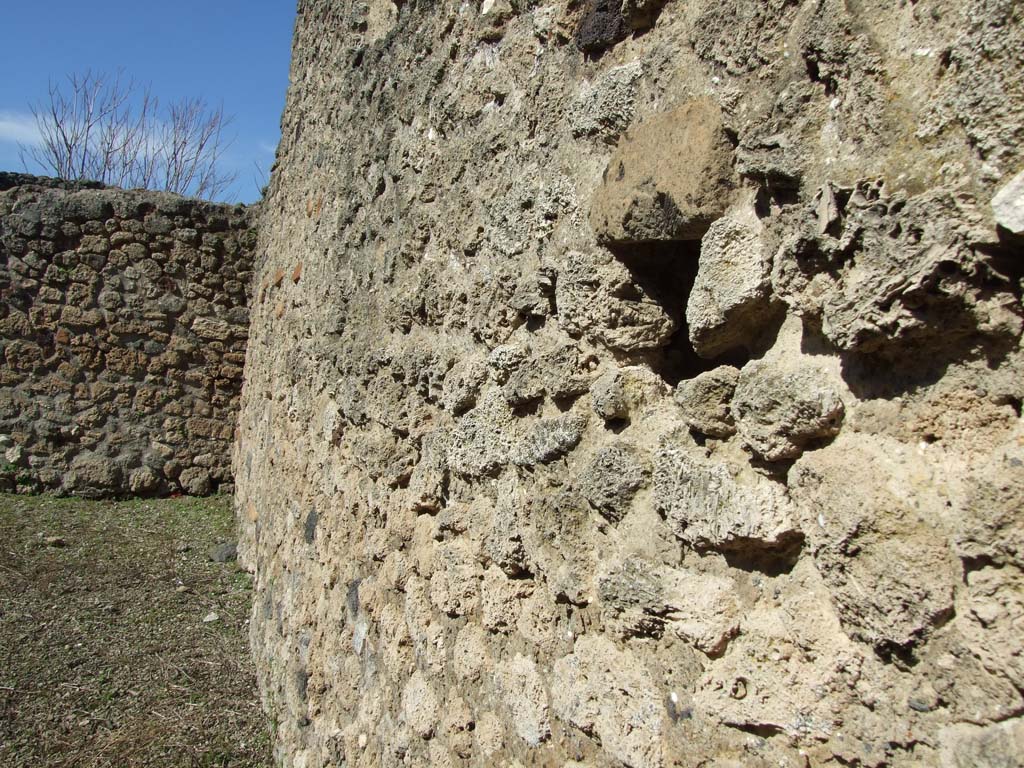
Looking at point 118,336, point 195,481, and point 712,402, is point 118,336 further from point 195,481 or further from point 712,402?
point 712,402

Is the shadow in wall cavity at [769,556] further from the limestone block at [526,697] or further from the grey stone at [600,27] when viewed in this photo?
the grey stone at [600,27]

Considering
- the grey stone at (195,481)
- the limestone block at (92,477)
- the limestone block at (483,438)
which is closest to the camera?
the limestone block at (483,438)

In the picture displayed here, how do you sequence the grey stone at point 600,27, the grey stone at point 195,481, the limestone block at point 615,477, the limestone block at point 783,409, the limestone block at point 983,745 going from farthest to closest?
the grey stone at point 195,481, the grey stone at point 600,27, the limestone block at point 615,477, the limestone block at point 783,409, the limestone block at point 983,745


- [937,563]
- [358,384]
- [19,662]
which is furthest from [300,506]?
[937,563]

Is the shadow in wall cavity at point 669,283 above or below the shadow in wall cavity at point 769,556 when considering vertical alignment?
above

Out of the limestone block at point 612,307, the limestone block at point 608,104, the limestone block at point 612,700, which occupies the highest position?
the limestone block at point 608,104

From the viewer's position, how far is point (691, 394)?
126 cm

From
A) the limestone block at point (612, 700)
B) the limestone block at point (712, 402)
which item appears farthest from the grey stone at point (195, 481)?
the limestone block at point (712, 402)

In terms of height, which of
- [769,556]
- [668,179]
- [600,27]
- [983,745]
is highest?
[600,27]

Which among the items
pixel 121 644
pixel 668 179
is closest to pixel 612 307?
pixel 668 179

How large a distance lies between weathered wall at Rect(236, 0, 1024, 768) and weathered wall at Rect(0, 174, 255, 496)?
166 inches

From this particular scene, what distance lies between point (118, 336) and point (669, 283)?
5.72m

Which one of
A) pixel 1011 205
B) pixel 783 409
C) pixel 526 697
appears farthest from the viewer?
pixel 526 697

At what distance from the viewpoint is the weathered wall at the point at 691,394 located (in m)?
0.89
